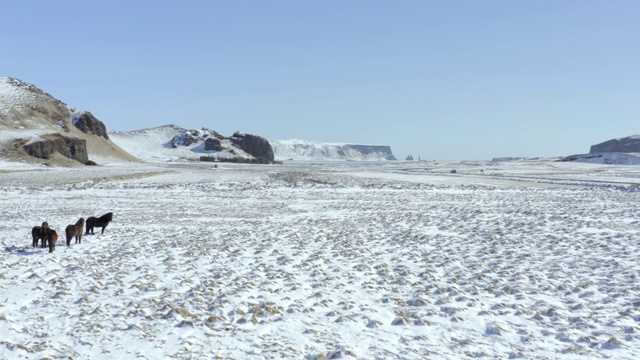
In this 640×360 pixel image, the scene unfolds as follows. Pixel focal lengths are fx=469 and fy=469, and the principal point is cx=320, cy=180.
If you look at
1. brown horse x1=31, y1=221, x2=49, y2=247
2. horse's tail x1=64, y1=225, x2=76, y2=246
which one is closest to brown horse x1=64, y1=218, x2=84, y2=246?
horse's tail x1=64, y1=225, x2=76, y2=246

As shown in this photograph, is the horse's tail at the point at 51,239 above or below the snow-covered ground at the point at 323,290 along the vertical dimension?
above

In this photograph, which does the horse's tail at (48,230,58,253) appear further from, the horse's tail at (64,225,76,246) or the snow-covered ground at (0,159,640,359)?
the horse's tail at (64,225,76,246)

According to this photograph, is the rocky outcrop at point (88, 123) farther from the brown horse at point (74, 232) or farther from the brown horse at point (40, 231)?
the brown horse at point (40, 231)

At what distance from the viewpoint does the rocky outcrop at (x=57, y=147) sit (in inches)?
3681

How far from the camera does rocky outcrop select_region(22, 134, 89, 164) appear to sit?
93.5 m

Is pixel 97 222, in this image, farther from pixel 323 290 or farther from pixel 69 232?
pixel 323 290

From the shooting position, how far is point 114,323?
8883mm

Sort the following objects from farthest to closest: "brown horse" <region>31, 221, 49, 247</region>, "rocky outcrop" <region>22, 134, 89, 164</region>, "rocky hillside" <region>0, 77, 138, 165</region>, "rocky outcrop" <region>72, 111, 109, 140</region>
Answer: "rocky outcrop" <region>72, 111, 109, 140</region>, "rocky hillside" <region>0, 77, 138, 165</region>, "rocky outcrop" <region>22, 134, 89, 164</region>, "brown horse" <region>31, 221, 49, 247</region>

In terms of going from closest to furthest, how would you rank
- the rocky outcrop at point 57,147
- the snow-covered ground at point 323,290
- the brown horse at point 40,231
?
the snow-covered ground at point 323,290 < the brown horse at point 40,231 < the rocky outcrop at point 57,147

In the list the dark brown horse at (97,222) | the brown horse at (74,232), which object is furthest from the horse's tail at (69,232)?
the dark brown horse at (97,222)

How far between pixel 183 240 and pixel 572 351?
13.5 m

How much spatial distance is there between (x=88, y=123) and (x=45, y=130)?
55.3 meters

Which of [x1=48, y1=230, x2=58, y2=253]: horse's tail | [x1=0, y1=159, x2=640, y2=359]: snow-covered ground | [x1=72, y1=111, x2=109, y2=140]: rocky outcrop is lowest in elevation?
[x1=0, y1=159, x2=640, y2=359]: snow-covered ground

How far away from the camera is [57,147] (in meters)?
103
